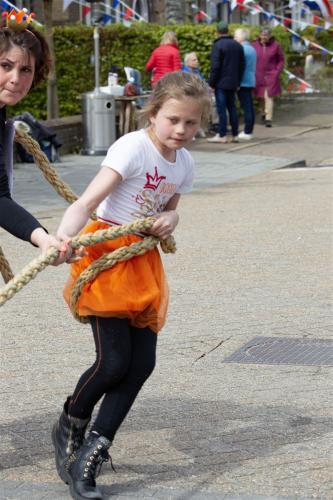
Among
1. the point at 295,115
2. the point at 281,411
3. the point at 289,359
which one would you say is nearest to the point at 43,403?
the point at 281,411

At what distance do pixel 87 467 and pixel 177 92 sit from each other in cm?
138

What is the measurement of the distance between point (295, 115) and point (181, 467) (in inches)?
763

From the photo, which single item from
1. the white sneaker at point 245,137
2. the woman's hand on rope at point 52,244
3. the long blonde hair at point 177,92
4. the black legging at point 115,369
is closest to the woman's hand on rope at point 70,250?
the woman's hand on rope at point 52,244

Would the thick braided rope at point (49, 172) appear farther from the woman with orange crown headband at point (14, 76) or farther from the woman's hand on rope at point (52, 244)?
the woman's hand on rope at point (52, 244)

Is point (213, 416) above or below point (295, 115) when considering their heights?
above

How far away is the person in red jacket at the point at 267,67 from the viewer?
66.6 ft

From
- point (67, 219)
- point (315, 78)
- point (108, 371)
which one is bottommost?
point (315, 78)

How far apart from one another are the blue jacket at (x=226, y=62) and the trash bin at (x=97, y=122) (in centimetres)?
219

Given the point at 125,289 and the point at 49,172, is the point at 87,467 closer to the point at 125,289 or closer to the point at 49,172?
the point at 125,289

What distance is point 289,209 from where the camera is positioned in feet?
36.9

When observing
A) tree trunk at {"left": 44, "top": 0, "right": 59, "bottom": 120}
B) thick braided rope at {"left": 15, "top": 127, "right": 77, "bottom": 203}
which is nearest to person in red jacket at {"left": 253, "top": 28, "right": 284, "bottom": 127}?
tree trunk at {"left": 44, "top": 0, "right": 59, "bottom": 120}

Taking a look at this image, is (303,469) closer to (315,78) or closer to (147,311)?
(147,311)

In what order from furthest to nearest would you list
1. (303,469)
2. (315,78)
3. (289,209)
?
(315,78) < (289,209) < (303,469)

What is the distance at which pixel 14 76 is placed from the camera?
3.77m
